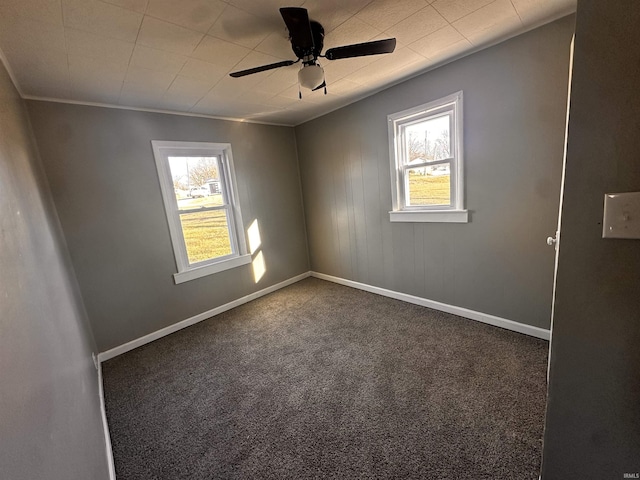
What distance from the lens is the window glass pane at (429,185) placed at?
2600 millimetres

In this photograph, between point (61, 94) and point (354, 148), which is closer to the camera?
point (61, 94)

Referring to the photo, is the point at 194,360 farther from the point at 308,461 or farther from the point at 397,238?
the point at 397,238

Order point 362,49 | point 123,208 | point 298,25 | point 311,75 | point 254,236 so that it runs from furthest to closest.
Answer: point 254,236 → point 123,208 → point 311,75 → point 362,49 → point 298,25

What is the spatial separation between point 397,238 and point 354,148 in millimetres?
1236

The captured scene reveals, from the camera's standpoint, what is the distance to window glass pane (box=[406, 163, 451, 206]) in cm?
260

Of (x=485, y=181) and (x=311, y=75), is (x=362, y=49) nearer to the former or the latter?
(x=311, y=75)

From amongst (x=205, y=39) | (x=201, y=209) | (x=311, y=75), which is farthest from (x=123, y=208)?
(x=311, y=75)

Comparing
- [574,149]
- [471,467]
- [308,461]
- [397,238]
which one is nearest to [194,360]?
[308,461]

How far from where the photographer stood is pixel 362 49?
5.17 feet

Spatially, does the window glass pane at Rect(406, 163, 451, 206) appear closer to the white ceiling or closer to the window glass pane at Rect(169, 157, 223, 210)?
the white ceiling

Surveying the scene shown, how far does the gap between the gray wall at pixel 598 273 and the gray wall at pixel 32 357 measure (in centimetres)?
142

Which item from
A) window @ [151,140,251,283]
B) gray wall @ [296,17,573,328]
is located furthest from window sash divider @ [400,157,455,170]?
window @ [151,140,251,283]

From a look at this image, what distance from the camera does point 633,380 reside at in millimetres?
756

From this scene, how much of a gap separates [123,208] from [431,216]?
314cm
